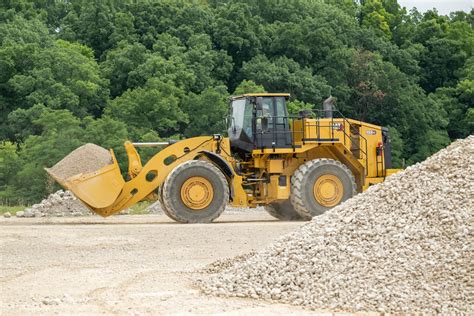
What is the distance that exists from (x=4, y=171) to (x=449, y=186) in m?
27.9

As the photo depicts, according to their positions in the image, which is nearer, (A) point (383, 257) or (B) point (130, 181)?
(A) point (383, 257)

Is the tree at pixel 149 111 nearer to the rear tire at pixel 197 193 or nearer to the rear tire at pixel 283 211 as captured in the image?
the rear tire at pixel 283 211

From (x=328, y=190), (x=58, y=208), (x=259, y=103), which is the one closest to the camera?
(x=328, y=190)

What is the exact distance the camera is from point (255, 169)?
23.2 m

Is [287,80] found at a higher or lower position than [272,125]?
higher

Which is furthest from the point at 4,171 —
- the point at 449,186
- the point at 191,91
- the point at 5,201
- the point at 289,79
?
the point at 449,186

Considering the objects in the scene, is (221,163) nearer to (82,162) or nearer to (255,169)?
(255,169)

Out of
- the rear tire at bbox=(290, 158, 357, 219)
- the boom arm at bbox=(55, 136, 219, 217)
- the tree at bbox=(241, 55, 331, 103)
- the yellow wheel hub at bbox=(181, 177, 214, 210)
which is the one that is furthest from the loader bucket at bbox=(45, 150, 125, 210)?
the tree at bbox=(241, 55, 331, 103)

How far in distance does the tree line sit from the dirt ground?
19.8 meters

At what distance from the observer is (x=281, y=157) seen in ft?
75.6

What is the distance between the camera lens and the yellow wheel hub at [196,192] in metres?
21.7

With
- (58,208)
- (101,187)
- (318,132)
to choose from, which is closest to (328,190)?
(318,132)

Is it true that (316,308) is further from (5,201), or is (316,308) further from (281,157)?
(5,201)

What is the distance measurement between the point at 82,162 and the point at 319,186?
6.70m
